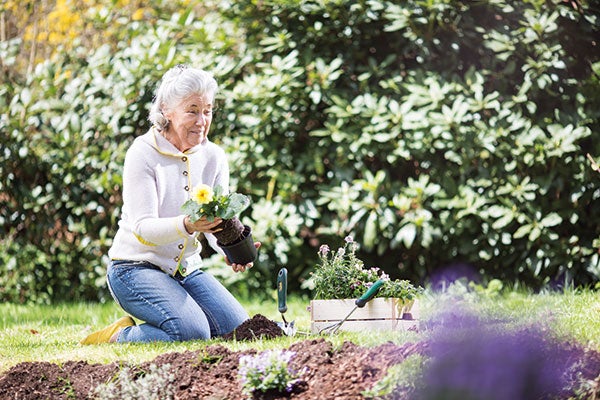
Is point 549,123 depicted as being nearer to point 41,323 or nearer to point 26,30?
point 41,323

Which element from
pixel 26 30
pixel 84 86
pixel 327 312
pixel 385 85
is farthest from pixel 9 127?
pixel 327 312

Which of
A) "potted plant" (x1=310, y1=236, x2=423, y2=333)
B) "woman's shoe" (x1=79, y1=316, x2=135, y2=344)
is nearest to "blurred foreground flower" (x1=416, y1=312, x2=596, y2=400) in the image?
"potted plant" (x1=310, y1=236, x2=423, y2=333)

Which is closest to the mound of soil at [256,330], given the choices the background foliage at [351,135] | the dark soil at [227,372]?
the dark soil at [227,372]

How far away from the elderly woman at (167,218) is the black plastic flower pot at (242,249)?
0.21 ft

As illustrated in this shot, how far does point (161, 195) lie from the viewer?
158 inches

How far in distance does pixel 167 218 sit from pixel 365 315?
3.08 ft

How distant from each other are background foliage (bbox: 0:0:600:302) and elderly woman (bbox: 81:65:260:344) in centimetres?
176

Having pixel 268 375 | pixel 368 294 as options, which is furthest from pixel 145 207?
pixel 268 375

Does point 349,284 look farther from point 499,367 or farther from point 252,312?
point 252,312

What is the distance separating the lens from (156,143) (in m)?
4.05

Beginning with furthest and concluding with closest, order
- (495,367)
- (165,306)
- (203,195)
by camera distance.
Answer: (165,306) < (203,195) < (495,367)

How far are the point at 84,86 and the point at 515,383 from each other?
4.60 meters

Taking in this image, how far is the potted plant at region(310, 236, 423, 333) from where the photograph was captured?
12.2 feet

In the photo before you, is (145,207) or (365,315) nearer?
(365,315)
